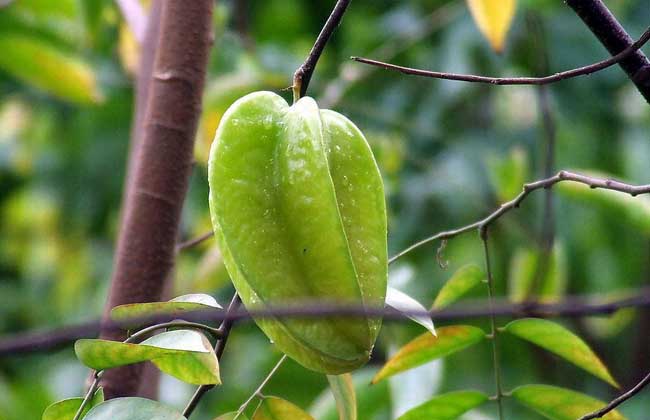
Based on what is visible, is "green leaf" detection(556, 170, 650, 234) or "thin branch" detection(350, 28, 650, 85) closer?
"thin branch" detection(350, 28, 650, 85)

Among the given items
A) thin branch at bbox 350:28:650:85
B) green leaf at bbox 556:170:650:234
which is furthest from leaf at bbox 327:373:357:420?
green leaf at bbox 556:170:650:234

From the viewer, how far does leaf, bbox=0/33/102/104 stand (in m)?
1.44

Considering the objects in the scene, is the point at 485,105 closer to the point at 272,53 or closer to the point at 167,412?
the point at 272,53

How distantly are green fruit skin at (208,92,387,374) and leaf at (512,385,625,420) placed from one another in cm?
24

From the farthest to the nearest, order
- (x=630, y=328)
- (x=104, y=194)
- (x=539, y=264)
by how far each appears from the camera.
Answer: (x=104, y=194), (x=630, y=328), (x=539, y=264)

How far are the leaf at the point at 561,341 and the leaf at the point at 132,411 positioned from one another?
1.04 feet

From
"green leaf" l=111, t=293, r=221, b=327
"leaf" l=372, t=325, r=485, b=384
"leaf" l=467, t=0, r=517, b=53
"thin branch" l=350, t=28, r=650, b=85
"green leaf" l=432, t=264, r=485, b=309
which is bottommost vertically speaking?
"leaf" l=372, t=325, r=485, b=384

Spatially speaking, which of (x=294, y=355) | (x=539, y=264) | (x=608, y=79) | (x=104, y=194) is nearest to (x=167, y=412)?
(x=294, y=355)

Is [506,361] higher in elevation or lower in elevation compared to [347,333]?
lower

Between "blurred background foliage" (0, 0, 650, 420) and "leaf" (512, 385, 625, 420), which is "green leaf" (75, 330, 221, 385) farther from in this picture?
"blurred background foliage" (0, 0, 650, 420)

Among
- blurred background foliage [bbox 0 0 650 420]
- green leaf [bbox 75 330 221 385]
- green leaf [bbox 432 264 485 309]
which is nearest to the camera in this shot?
green leaf [bbox 75 330 221 385]

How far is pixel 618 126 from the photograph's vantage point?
2324 millimetres

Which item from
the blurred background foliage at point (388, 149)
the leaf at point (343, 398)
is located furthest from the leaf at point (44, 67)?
the leaf at point (343, 398)

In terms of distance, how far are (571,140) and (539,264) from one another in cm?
112
